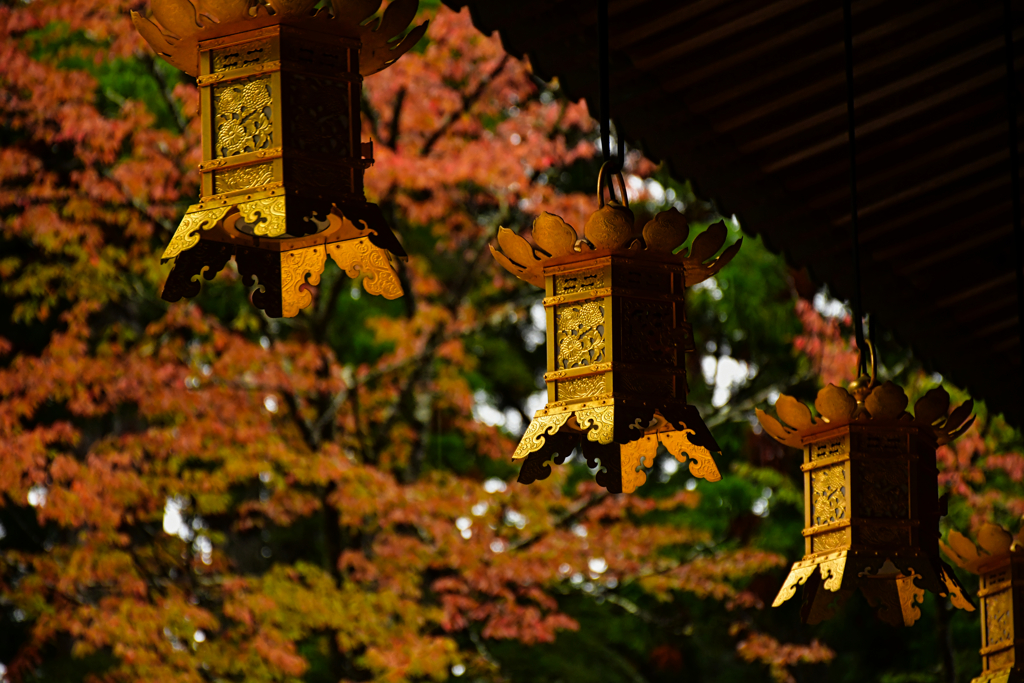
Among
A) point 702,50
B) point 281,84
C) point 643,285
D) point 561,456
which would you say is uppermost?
point 702,50

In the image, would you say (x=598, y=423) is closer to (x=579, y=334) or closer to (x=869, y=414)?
(x=579, y=334)

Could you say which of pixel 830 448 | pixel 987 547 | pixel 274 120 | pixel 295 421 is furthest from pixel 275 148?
pixel 295 421

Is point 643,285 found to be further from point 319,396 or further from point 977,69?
point 319,396

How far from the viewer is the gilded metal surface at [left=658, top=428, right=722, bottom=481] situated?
221 cm

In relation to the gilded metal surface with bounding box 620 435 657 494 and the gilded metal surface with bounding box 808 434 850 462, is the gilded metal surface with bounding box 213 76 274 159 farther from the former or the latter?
the gilded metal surface with bounding box 808 434 850 462

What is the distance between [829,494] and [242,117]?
1402 millimetres

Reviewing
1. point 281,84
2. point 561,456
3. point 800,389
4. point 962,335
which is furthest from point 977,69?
point 800,389

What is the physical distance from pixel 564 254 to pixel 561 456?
320 mm

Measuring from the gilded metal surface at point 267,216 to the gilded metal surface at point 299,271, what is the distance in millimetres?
189

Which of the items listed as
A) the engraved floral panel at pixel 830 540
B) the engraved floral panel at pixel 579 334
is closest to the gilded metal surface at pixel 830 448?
the engraved floral panel at pixel 830 540

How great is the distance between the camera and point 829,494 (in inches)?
103

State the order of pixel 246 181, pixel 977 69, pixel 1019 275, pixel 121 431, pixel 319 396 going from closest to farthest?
1. pixel 246 181
2. pixel 1019 275
3. pixel 977 69
4. pixel 319 396
5. pixel 121 431

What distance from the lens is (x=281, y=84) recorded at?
70.4 inches

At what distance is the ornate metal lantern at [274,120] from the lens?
1.77m
